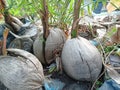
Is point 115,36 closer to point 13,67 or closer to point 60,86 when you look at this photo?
point 60,86

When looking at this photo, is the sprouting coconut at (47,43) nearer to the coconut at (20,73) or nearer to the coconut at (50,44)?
the coconut at (50,44)

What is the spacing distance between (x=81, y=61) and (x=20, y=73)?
304mm

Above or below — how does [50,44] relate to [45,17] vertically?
below

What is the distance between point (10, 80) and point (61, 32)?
0.43 metres

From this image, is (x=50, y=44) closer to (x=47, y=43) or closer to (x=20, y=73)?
(x=47, y=43)

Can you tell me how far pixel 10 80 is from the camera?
110 centimetres

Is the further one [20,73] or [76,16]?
[76,16]

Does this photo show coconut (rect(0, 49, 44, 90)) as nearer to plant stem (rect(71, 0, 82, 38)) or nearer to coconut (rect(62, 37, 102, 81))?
coconut (rect(62, 37, 102, 81))

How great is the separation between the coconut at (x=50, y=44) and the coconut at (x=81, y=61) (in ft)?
0.36

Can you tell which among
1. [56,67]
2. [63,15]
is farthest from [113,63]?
[63,15]

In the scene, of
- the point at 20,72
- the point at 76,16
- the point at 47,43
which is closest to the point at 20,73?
the point at 20,72

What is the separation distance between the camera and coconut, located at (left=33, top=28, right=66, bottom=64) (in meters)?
1.31

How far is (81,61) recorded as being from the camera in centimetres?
117

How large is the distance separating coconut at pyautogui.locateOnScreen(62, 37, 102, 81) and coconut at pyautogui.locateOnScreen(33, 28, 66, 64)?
110 mm
